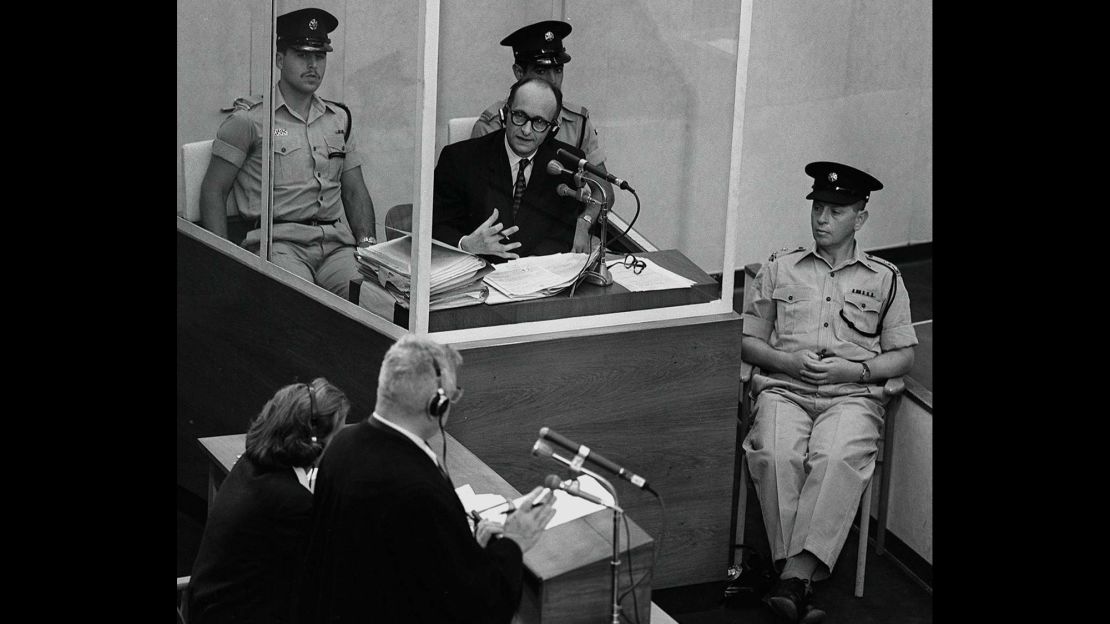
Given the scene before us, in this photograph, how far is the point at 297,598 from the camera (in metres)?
3.01

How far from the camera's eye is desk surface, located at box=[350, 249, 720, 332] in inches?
153

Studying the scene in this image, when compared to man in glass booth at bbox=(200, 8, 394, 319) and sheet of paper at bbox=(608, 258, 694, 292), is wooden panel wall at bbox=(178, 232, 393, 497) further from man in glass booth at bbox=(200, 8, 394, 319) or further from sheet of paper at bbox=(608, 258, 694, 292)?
sheet of paper at bbox=(608, 258, 694, 292)

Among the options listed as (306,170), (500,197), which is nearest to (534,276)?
(500,197)

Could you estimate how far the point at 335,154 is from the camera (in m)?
4.09

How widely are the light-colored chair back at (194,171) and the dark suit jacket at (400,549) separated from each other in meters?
2.13

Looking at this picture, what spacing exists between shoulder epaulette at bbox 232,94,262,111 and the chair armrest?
87.1 inches

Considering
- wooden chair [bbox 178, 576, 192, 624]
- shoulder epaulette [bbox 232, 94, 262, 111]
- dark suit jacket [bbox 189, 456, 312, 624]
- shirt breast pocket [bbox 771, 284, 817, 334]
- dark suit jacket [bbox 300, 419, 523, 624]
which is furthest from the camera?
shirt breast pocket [bbox 771, 284, 817, 334]

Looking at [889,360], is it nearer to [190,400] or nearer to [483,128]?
[483,128]

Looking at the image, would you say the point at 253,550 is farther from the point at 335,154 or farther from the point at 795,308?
the point at 795,308

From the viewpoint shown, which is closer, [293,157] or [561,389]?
[561,389]

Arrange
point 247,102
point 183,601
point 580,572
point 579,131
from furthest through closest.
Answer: point 579,131, point 247,102, point 183,601, point 580,572

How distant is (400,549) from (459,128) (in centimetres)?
169

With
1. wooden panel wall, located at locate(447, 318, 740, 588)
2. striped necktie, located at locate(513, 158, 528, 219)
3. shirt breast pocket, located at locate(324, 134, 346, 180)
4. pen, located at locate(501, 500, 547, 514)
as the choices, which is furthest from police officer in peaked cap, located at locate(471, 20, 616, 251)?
pen, located at locate(501, 500, 547, 514)

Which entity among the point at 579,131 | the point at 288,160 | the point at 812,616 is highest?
the point at 579,131
